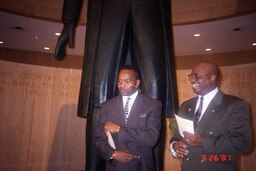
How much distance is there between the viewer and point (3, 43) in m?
7.88

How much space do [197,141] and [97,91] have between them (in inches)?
31.1

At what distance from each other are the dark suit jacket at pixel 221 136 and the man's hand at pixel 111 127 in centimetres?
57

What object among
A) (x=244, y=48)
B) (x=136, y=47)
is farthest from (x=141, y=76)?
(x=244, y=48)

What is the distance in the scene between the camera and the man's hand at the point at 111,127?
1.95m

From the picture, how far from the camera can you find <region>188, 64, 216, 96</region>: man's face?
2.17 m

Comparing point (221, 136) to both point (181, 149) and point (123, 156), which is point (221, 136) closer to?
point (181, 149)

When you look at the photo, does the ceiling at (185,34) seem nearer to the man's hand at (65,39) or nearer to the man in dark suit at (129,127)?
the man's hand at (65,39)

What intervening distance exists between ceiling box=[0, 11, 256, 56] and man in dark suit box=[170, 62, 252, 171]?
387 cm

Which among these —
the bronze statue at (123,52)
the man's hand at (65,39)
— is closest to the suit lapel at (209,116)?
the bronze statue at (123,52)

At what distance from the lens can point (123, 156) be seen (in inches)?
75.4

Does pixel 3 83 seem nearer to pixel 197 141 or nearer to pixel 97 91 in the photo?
pixel 97 91

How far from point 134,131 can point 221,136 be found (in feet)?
1.88

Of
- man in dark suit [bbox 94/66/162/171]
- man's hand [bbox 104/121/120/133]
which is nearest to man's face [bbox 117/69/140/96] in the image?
man in dark suit [bbox 94/66/162/171]
